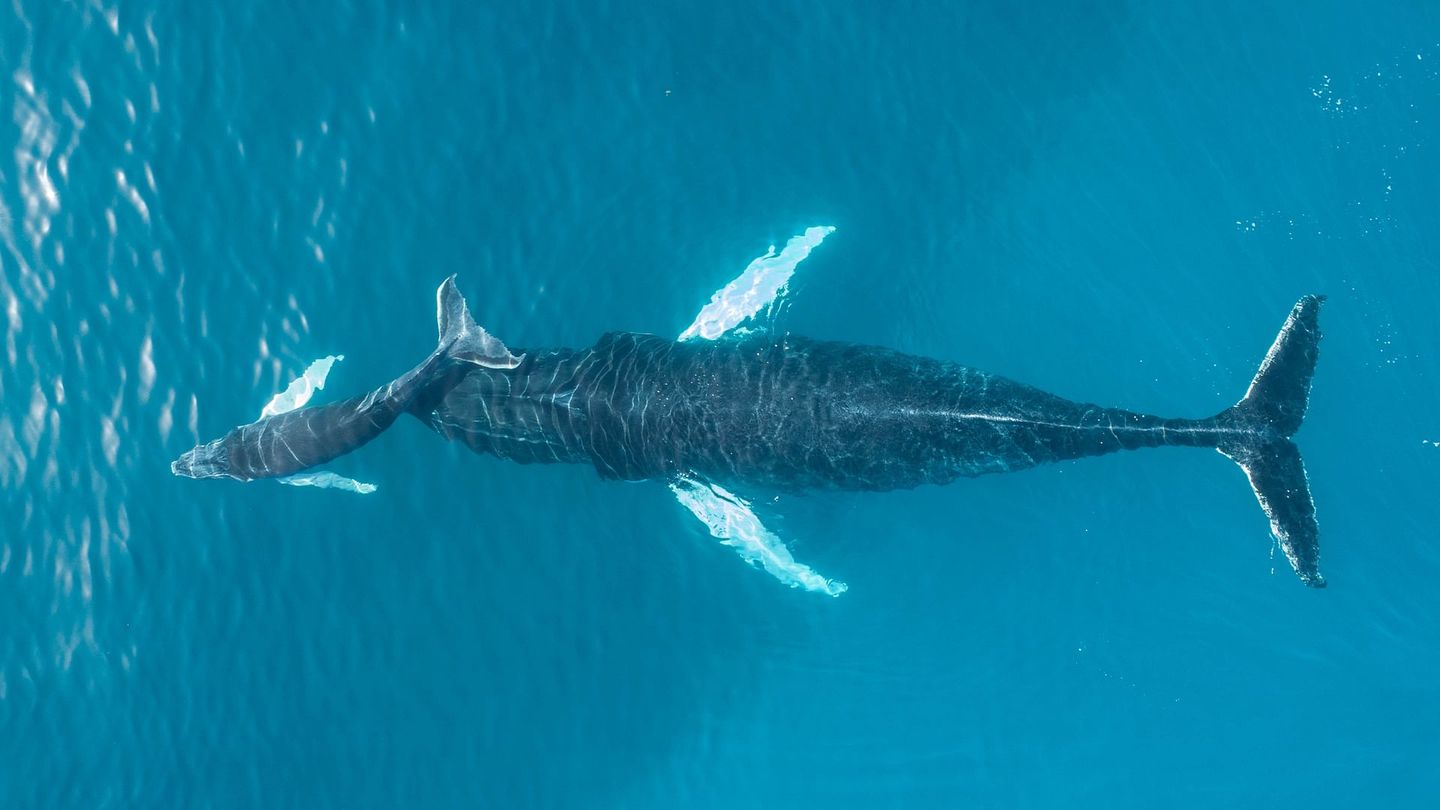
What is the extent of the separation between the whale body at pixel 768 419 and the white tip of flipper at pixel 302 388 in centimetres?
64

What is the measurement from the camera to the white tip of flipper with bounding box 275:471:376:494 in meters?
16.0

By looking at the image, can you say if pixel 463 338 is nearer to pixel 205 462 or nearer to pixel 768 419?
pixel 768 419

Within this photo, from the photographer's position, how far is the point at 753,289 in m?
16.4

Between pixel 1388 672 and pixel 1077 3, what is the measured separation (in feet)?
45.0

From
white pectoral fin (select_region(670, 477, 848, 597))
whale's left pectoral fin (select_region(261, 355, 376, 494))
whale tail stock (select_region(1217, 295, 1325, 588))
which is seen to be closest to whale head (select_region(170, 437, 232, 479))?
whale's left pectoral fin (select_region(261, 355, 376, 494))

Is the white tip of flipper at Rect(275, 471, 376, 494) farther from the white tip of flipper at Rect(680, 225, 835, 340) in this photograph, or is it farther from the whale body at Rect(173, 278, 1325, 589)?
the white tip of flipper at Rect(680, 225, 835, 340)

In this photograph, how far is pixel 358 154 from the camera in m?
16.6

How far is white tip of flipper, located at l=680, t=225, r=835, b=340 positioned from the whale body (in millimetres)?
472

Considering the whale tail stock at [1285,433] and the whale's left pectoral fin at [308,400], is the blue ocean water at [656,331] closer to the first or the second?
the whale's left pectoral fin at [308,400]

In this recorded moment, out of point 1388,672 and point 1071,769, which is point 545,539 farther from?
point 1388,672

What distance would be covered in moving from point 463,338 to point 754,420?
485 centimetres

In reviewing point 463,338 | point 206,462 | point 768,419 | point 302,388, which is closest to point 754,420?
point 768,419

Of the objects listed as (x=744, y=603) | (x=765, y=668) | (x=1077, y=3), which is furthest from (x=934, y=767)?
(x=1077, y=3)

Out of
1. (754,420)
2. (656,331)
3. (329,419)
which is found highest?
(656,331)
